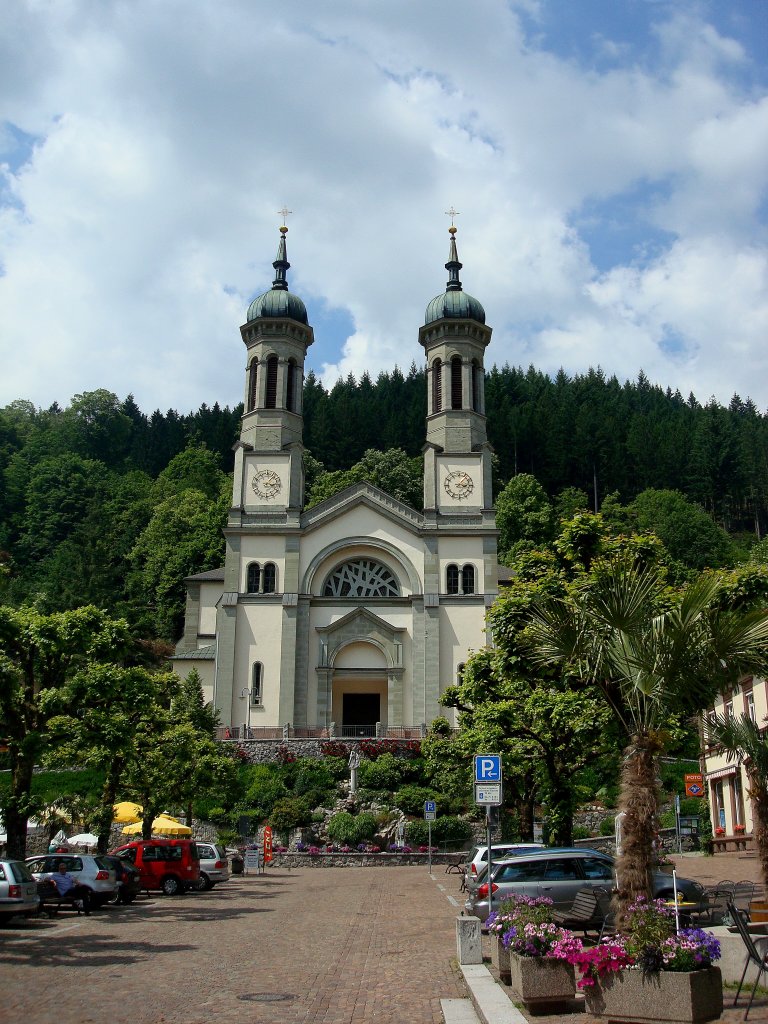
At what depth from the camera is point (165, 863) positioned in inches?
1022

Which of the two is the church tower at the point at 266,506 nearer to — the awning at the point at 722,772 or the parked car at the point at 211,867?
the awning at the point at 722,772

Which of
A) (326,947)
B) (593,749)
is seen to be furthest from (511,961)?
(593,749)

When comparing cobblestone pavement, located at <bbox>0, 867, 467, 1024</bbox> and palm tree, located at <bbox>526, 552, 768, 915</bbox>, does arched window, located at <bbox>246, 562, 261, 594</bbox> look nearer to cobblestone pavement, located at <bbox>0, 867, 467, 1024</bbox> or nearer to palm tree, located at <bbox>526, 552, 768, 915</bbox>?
cobblestone pavement, located at <bbox>0, 867, 467, 1024</bbox>

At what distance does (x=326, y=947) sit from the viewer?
1488 cm

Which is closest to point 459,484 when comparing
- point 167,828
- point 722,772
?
point 722,772

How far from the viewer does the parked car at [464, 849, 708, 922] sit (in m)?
16.8

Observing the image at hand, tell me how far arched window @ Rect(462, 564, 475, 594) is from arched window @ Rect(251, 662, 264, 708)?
11143 mm

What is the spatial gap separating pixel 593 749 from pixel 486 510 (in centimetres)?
2939

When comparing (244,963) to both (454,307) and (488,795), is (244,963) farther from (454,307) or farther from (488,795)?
(454,307)

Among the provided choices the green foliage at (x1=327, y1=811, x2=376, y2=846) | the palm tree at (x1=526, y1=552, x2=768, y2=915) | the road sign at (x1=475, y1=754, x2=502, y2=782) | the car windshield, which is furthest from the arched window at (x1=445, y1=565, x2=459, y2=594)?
the palm tree at (x1=526, y1=552, x2=768, y2=915)

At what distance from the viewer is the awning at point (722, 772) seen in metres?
34.8

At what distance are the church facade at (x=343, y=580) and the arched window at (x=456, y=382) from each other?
0.26 ft

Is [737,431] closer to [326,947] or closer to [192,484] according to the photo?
[192,484]

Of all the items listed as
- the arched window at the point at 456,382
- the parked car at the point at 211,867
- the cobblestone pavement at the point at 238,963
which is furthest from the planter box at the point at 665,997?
the arched window at the point at 456,382
